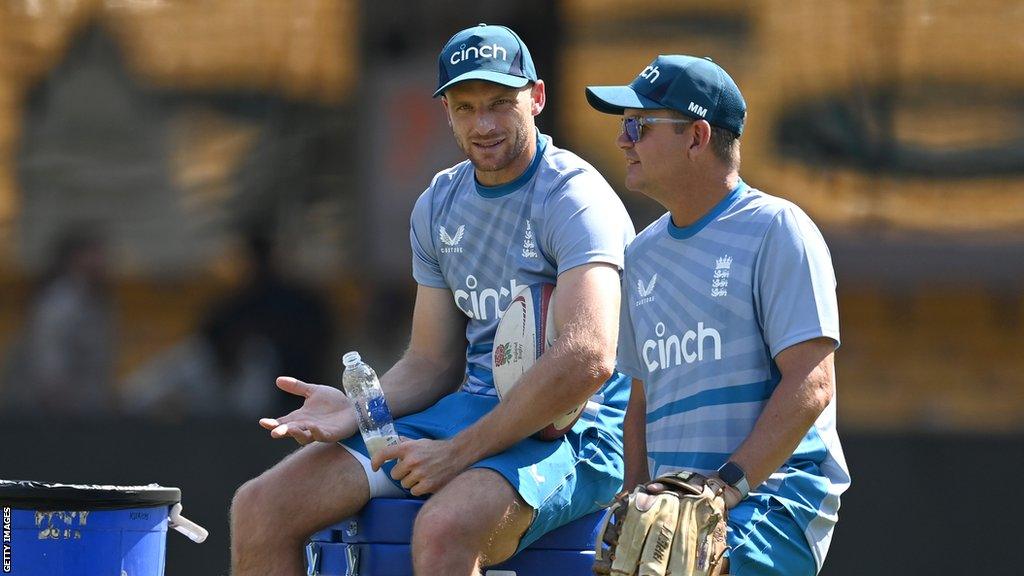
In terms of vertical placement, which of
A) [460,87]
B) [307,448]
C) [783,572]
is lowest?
[783,572]

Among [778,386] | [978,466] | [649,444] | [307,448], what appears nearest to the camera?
[778,386]

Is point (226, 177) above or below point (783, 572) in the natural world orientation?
above

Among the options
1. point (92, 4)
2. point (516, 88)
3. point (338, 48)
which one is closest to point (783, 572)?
point (516, 88)

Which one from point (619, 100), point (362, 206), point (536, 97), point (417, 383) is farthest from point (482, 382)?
point (362, 206)

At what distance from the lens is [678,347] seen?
3404mm

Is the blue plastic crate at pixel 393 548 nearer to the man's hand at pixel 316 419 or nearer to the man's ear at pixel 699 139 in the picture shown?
the man's hand at pixel 316 419

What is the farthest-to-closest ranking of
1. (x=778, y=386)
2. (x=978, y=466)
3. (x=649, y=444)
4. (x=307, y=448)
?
(x=978, y=466) → (x=307, y=448) → (x=649, y=444) → (x=778, y=386)

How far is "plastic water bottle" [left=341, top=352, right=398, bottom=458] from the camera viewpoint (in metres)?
3.62

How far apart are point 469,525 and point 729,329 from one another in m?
0.70

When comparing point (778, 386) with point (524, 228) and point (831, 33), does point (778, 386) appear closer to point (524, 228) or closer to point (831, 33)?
point (524, 228)

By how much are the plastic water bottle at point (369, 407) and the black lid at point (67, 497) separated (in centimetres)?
57

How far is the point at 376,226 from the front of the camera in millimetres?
6559

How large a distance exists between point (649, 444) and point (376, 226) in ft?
10.7

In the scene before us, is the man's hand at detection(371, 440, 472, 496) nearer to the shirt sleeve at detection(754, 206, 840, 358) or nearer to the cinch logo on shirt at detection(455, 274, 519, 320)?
the cinch logo on shirt at detection(455, 274, 519, 320)
